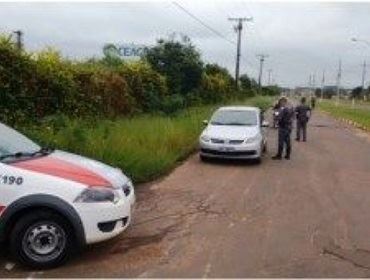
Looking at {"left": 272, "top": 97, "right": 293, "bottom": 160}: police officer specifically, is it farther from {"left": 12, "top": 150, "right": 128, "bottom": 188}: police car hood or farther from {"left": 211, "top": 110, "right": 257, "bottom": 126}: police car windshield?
{"left": 12, "top": 150, "right": 128, "bottom": 188}: police car hood

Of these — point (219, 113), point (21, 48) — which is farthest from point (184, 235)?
point (219, 113)

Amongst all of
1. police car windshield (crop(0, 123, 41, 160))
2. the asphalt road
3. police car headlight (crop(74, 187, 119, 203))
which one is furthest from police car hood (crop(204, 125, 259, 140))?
police car headlight (crop(74, 187, 119, 203))

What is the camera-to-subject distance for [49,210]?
755 centimetres

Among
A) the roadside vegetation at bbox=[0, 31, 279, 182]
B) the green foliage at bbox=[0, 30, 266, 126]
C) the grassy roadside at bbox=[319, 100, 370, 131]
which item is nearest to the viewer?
the roadside vegetation at bbox=[0, 31, 279, 182]

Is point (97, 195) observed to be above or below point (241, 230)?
above

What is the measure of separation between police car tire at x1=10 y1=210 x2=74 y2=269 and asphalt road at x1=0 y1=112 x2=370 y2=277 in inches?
4.6

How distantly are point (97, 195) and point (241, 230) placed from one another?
Answer: 107 inches

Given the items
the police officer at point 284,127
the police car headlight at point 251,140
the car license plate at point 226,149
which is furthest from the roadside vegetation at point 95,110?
the police officer at point 284,127

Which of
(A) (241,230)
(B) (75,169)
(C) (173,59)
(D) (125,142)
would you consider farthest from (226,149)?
(C) (173,59)

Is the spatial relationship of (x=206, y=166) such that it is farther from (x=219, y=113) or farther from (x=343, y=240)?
(x=343, y=240)

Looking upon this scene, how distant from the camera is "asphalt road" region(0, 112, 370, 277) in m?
7.69

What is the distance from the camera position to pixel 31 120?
16.2 meters

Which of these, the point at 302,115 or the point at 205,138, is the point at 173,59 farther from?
the point at 205,138

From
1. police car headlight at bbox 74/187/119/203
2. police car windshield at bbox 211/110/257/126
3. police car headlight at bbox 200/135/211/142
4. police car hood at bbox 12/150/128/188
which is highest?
police car hood at bbox 12/150/128/188
